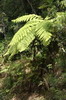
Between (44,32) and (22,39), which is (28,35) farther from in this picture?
(44,32)

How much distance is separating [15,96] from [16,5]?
4.62 m

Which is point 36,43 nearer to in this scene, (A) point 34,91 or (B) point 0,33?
(A) point 34,91

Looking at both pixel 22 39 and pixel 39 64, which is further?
pixel 39 64

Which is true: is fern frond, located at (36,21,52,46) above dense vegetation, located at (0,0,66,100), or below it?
above

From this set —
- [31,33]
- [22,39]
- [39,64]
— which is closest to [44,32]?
[31,33]

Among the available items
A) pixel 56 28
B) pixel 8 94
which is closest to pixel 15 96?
pixel 8 94

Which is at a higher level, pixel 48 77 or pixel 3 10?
pixel 3 10

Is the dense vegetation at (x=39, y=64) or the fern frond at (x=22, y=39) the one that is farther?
the fern frond at (x=22, y=39)

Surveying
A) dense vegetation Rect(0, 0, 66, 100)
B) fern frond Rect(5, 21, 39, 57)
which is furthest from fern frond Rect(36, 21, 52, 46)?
fern frond Rect(5, 21, 39, 57)

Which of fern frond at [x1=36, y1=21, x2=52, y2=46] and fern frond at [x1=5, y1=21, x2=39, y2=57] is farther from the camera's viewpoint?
fern frond at [x1=5, y1=21, x2=39, y2=57]

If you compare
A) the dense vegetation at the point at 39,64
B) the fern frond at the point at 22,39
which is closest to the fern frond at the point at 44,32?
the dense vegetation at the point at 39,64

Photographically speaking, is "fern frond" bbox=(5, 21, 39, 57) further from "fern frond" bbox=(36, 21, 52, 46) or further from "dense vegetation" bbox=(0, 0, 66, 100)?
"fern frond" bbox=(36, 21, 52, 46)

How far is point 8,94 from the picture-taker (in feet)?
13.5

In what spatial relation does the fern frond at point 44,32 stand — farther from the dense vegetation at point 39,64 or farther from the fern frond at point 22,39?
the fern frond at point 22,39
